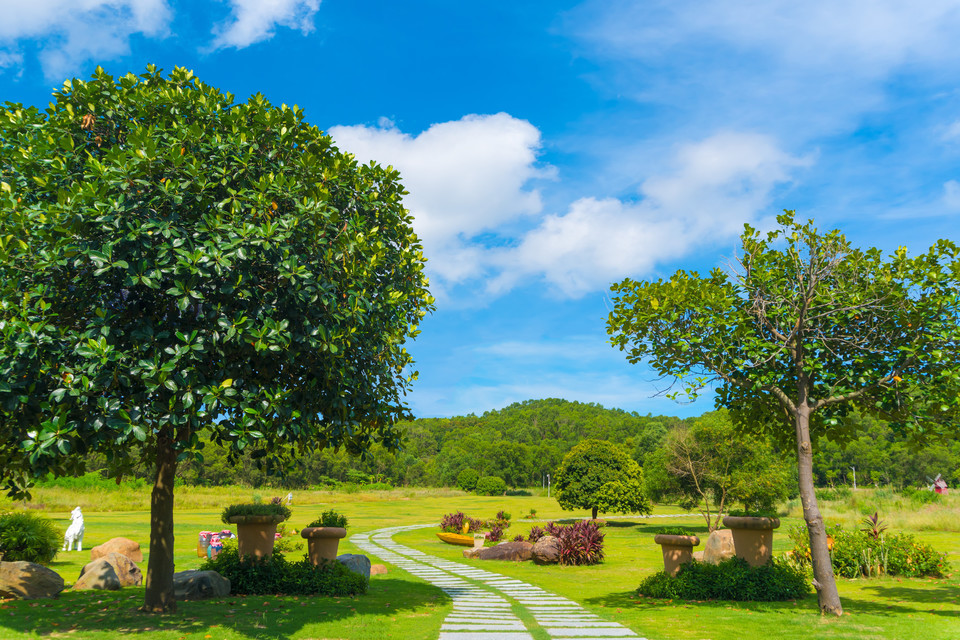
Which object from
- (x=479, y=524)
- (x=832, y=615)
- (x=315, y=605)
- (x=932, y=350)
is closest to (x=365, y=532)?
(x=479, y=524)

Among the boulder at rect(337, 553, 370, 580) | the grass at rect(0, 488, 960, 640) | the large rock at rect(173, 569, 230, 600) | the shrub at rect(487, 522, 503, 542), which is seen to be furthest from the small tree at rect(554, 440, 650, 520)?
the large rock at rect(173, 569, 230, 600)

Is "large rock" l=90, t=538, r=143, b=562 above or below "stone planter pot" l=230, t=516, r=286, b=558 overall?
below

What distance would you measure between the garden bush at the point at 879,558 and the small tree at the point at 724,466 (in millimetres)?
14785

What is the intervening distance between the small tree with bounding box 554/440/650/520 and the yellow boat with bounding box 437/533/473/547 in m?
12.2

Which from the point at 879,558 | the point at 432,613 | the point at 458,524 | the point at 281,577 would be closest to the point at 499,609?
the point at 432,613

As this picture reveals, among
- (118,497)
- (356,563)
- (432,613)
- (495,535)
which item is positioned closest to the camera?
(432,613)

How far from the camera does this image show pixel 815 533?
11.6 m

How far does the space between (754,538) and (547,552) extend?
9.42 metres

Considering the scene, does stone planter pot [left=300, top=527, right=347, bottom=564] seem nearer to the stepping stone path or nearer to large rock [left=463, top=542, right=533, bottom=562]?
the stepping stone path

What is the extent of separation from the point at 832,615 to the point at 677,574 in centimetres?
374

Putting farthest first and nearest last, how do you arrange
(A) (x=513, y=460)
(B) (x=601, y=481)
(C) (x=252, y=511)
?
(A) (x=513, y=460), (B) (x=601, y=481), (C) (x=252, y=511)

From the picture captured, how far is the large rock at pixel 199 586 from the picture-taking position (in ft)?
41.3

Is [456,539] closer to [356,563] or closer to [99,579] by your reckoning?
[356,563]

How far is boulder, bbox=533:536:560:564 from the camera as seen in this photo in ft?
72.5
